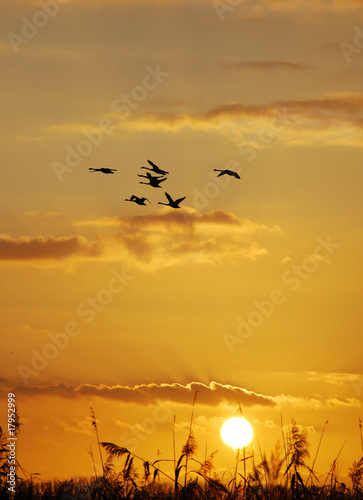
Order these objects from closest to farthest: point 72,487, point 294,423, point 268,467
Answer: point 268,467 → point 294,423 → point 72,487

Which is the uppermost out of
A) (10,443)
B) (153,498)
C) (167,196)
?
(167,196)

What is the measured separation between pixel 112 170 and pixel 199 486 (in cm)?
2136

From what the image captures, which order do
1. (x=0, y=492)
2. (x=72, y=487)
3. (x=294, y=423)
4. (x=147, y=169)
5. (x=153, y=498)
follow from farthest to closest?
1. (x=147, y=169)
2. (x=72, y=487)
3. (x=0, y=492)
4. (x=294, y=423)
5. (x=153, y=498)

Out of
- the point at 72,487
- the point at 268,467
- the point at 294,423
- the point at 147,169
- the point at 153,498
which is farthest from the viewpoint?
the point at 147,169

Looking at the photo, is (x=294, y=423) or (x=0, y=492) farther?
(x=0, y=492)

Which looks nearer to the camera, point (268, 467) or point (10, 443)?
point (268, 467)

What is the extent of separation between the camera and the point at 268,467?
8953mm

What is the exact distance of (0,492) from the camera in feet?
48.0

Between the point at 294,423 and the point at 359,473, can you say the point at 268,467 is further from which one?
the point at 359,473

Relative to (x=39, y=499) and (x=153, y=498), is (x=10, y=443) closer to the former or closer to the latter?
(x=39, y=499)

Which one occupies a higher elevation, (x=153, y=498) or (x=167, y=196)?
(x=167, y=196)

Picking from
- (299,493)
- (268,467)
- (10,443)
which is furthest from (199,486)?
(10,443)

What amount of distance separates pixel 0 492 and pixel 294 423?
6.36 meters

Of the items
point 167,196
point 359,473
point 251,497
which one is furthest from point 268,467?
point 167,196
